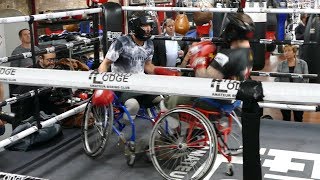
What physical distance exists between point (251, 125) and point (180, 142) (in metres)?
1.82

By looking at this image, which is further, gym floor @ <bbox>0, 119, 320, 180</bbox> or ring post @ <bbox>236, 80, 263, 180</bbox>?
gym floor @ <bbox>0, 119, 320, 180</bbox>

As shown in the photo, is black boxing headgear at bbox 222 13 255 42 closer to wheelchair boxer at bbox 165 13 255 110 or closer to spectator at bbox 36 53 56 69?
wheelchair boxer at bbox 165 13 255 110

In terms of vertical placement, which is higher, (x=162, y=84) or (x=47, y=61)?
(x=162, y=84)

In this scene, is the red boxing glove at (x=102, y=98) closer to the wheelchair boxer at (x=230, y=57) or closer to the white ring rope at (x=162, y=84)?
the wheelchair boxer at (x=230, y=57)

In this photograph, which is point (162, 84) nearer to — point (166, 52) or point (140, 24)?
point (140, 24)

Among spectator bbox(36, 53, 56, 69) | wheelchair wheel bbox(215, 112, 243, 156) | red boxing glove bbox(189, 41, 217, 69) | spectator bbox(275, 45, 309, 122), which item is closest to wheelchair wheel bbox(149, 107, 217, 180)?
wheelchair wheel bbox(215, 112, 243, 156)

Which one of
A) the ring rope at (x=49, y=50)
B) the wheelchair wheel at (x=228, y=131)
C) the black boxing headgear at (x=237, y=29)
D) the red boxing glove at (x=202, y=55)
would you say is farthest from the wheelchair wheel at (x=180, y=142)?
the ring rope at (x=49, y=50)

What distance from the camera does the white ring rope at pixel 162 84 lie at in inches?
38.5

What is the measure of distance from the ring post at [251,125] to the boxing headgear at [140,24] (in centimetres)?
219

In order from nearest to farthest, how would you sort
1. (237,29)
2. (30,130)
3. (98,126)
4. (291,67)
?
(237,29)
(30,130)
(98,126)
(291,67)

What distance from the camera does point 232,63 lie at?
8.39ft

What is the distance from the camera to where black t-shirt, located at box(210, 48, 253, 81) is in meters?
2.55

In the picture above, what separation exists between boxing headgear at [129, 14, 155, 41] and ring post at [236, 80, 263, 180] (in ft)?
7.17

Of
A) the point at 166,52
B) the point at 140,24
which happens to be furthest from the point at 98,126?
the point at 166,52
